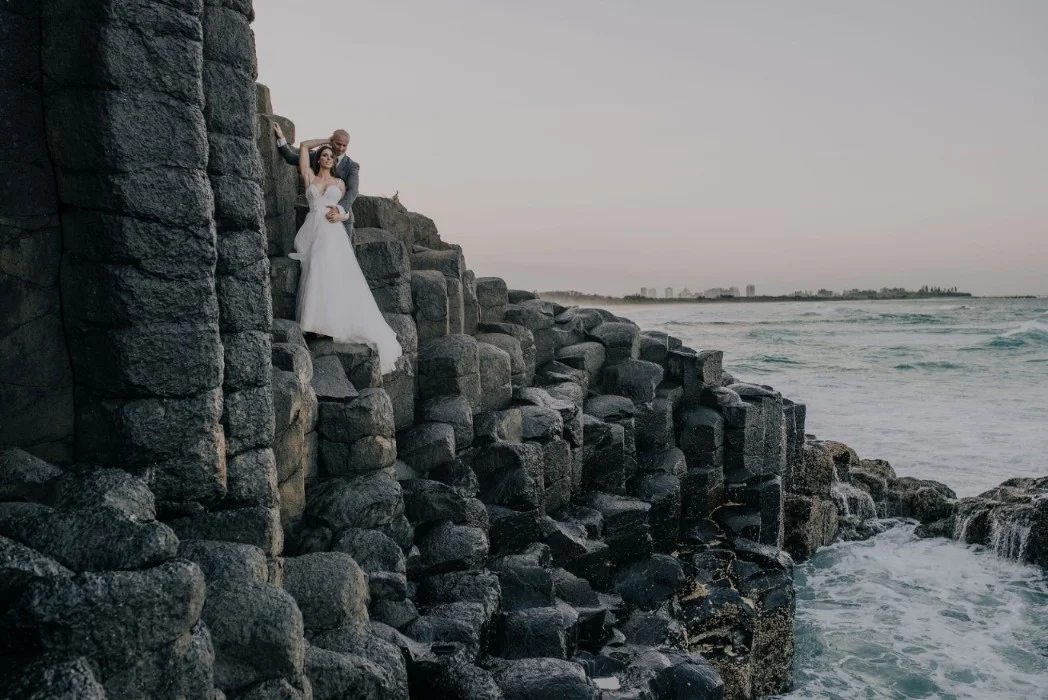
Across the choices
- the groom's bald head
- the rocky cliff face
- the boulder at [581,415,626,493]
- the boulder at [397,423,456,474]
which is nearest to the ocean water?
the rocky cliff face

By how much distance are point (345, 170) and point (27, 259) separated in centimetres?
507

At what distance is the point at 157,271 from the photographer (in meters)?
5.83

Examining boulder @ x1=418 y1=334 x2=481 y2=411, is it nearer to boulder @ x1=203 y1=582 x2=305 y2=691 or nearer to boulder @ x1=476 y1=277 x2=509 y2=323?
boulder @ x1=476 y1=277 x2=509 y2=323

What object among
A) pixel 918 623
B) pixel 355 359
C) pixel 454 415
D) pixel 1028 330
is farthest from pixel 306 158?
pixel 1028 330

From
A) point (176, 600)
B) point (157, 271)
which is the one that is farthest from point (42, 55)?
point (176, 600)

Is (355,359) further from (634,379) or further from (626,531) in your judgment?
(634,379)

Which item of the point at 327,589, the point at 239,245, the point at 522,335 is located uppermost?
the point at 239,245

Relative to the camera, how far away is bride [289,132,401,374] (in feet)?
32.5

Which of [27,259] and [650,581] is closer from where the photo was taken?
[27,259]

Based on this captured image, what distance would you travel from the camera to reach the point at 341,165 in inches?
409

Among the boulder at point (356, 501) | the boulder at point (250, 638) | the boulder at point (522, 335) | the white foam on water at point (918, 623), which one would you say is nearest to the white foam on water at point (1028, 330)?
the white foam on water at point (918, 623)

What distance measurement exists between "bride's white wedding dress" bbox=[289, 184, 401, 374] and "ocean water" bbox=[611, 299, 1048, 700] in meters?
7.67

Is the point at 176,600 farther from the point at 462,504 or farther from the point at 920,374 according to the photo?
the point at 920,374

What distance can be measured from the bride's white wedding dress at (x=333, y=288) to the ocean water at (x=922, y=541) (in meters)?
7.67
